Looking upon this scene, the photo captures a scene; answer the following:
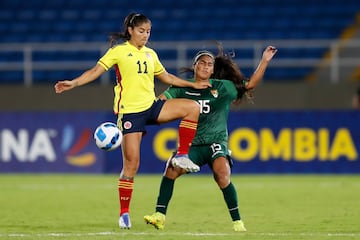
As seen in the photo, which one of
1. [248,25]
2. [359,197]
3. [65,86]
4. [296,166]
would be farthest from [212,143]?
[248,25]

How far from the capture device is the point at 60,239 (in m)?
8.31

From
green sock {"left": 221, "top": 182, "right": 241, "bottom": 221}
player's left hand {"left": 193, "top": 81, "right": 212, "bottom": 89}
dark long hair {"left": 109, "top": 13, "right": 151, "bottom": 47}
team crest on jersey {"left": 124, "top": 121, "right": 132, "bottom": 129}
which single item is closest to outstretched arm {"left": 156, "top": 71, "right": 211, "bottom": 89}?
player's left hand {"left": 193, "top": 81, "right": 212, "bottom": 89}

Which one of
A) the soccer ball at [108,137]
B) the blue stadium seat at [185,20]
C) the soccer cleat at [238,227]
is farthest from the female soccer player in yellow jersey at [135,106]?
the blue stadium seat at [185,20]

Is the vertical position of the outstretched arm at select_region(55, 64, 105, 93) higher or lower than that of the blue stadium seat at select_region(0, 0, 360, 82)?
lower

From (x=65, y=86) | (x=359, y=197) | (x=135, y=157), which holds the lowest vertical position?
(x=359, y=197)

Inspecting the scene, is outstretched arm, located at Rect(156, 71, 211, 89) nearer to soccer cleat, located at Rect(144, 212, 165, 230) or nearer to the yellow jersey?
the yellow jersey

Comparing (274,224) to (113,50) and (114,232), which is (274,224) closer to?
(114,232)

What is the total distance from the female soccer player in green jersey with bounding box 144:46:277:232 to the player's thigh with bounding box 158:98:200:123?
0.21 metres

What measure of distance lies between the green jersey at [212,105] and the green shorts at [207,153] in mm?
49

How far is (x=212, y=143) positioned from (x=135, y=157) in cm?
78

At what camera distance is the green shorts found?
30.5 ft

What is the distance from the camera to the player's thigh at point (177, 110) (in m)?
9.23

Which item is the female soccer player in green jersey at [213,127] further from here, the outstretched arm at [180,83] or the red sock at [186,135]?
the red sock at [186,135]

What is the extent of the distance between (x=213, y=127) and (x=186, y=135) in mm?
373
